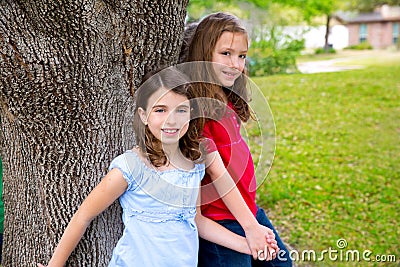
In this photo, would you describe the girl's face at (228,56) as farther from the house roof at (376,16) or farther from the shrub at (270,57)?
the house roof at (376,16)

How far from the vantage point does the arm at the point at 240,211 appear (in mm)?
2107

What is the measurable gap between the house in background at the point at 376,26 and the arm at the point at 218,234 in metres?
39.0

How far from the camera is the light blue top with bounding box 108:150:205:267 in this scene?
1.99m

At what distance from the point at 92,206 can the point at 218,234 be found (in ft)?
1.85

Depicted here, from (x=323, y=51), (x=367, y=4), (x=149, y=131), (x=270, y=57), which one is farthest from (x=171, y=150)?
(x=323, y=51)

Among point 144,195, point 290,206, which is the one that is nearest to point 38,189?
point 144,195

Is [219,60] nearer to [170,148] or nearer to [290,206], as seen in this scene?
[170,148]

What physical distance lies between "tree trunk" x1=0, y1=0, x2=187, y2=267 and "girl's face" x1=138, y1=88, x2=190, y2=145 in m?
0.31

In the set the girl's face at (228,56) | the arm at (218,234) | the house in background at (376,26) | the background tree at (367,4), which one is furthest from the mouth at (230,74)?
the house in background at (376,26)

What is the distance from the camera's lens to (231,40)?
7.30 feet

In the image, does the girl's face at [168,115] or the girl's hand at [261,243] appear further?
the girl's hand at [261,243]

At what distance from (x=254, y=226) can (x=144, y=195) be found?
0.49m

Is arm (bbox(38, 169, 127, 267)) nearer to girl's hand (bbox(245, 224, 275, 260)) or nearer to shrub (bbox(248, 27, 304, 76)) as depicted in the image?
girl's hand (bbox(245, 224, 275, 260))

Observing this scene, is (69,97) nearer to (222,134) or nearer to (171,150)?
(171,150)
